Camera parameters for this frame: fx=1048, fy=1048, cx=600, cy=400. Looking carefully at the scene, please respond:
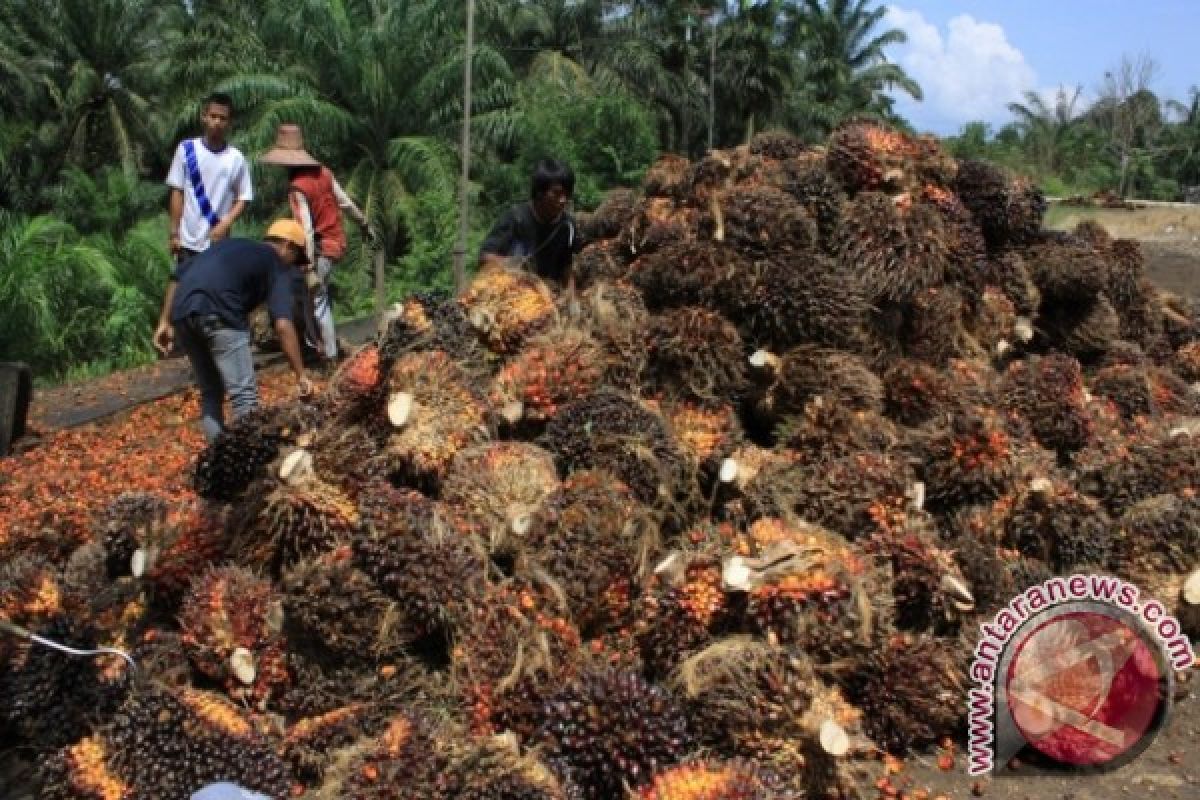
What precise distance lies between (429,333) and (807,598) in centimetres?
199

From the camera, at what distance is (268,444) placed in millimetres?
3957

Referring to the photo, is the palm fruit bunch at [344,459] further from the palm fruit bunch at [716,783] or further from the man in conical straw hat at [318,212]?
the man in conical straw hat at [318,212]

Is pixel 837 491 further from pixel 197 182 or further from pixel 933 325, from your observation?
pixel 197 182

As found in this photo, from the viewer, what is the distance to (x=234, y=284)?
521 cm

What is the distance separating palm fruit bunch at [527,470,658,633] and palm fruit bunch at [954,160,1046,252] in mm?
3130

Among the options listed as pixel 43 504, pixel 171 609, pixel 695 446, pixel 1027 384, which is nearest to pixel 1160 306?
pixel 1027 384

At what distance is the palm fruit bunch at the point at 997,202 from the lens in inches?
226

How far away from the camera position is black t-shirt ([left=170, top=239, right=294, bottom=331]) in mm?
5148

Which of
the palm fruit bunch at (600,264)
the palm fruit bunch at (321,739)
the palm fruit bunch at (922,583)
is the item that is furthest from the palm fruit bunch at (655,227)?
the palm fruit bunch at (321,739)

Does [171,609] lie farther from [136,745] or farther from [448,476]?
[448,476]

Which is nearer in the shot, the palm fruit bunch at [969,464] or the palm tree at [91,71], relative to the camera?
the palm fruit bunch at [969,464]

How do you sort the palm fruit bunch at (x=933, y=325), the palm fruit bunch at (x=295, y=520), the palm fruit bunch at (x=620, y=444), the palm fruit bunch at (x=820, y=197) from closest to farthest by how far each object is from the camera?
1. the palm fruit bunch at (x=295, y=520)
2. the palm fruit bunch at (x=620, y=444)
3. the palm fruit bunch at (x=933, y=325)
4. the palm fruit bunch at (x=820, y=197)

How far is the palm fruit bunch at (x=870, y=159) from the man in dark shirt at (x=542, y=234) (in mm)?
1502

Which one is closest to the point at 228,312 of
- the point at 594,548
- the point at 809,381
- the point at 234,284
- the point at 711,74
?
the point at 234,284
